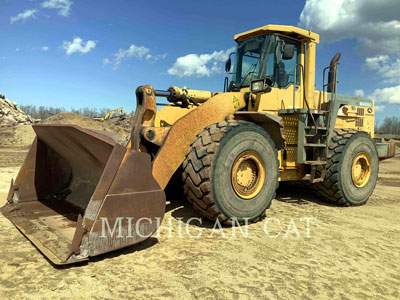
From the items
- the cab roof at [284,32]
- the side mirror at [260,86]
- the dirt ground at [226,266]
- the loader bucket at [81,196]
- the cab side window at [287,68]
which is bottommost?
the dirt ground at [226,266]

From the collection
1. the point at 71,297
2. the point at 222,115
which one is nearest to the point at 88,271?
the point at 71,297

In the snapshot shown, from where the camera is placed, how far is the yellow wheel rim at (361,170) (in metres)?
5.99

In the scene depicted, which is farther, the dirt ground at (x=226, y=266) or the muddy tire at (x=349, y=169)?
the muddy tire at (x=349, y=169)

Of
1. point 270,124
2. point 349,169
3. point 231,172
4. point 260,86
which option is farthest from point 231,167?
point 349,169

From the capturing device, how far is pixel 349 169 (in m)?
5.77

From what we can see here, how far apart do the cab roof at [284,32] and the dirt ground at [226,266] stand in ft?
10.0

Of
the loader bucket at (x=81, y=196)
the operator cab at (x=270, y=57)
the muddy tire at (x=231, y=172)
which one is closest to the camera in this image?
the loader bucket at (x=81, y=196)

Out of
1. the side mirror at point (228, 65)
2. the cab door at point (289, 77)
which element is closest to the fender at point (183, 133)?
the cab door at point (289, 77)

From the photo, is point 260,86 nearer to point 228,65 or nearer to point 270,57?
point 270,57

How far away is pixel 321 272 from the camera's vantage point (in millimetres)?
2930

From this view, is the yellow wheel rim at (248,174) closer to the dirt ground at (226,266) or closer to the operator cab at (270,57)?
the dirt ground at (226,266)

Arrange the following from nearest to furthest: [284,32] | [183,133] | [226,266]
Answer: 1. [226,266]
2. [183,133]
3. [284,32]

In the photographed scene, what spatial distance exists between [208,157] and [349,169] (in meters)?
3.35

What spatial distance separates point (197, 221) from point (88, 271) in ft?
5.86
